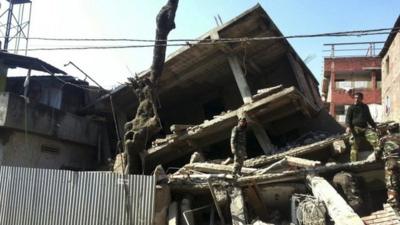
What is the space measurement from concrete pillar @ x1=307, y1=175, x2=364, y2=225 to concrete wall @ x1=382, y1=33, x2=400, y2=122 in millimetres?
13753

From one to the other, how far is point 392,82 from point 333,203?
17.4 meters

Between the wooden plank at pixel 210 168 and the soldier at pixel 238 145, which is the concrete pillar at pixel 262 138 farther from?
the soldier at pixel 238 145

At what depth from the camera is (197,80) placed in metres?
15.7

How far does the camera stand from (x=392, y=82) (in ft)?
77.8

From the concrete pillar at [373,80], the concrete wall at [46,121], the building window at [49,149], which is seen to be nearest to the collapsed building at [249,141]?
the concrete wall at [46,121]

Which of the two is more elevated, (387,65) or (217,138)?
(387,65)

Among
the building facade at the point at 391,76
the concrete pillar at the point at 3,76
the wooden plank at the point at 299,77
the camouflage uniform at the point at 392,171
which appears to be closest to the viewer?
the camouflage uniform at the point at 392,171

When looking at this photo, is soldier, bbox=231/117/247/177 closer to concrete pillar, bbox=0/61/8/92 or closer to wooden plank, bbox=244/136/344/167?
wooden plank, bbox=244/136/344/167

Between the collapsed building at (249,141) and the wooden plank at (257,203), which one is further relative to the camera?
the wooden plank at (257,203)

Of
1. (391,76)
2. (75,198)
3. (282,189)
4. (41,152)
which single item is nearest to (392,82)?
(391,76)

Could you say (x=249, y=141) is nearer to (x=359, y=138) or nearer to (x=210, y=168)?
(x=210, y=168)

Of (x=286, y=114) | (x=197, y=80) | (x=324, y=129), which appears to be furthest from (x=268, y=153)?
(x=197, y=80)

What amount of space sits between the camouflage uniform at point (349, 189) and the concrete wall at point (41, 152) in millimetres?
9750

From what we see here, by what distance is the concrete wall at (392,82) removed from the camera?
2220 cm
